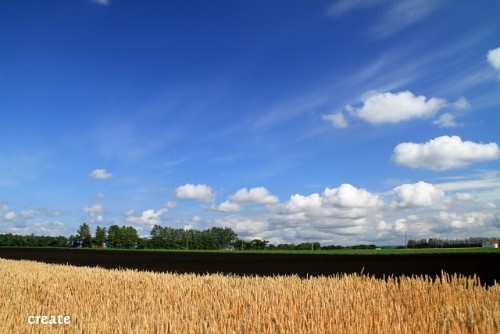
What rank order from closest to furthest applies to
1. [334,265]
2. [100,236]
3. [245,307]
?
[245,307], [334,265], [100,236]

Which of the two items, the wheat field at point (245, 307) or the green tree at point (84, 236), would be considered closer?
the wheat field at point (245, 307)

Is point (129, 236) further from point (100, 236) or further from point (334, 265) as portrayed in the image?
point (334, 265)

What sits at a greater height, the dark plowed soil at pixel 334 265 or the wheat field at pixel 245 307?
the wheat field at pixel 245 307

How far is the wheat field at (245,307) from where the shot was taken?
695cm

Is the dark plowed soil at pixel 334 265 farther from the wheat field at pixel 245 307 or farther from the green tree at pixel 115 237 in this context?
the green tree at pixel 115 237

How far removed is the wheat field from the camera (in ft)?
22.8

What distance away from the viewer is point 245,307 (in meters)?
9.45

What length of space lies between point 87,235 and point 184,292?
6643 inches

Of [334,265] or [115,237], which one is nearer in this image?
[334,265]

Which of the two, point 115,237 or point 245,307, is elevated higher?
point 245,307

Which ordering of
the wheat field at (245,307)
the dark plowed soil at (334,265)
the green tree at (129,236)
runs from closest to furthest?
the wheat field at (245,307), the dark plowed soil at (334,265), the green tree at (129,236)

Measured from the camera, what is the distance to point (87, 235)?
168 metres

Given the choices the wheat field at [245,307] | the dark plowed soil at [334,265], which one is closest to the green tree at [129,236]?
the dark plowed soil at [334,265]

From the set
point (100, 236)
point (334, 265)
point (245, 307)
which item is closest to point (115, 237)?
point (100, 236)
